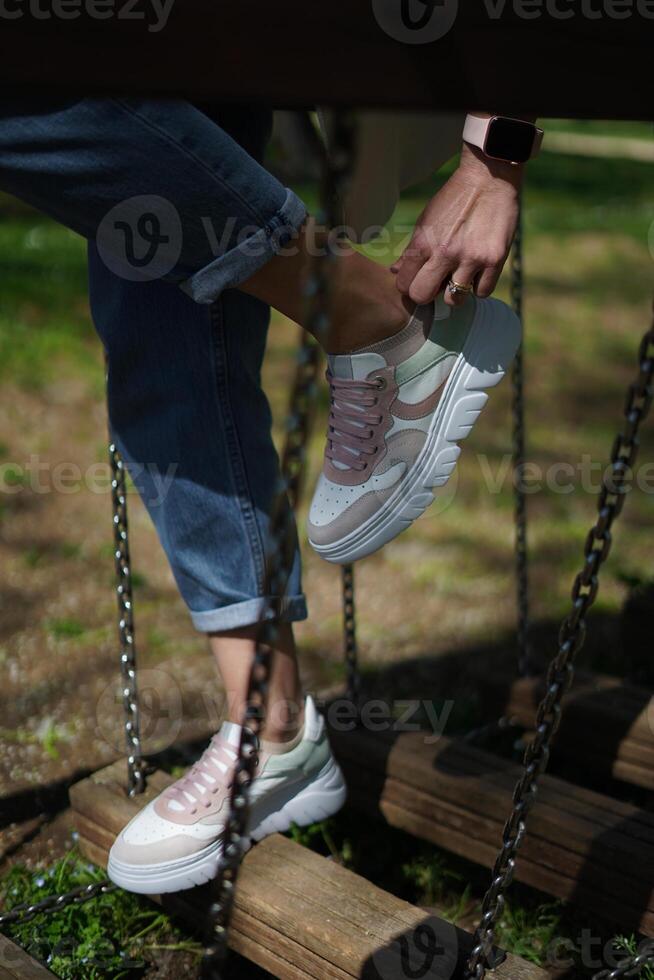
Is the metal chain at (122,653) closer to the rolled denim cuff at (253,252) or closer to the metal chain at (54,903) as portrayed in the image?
the metal chain at (54,903)

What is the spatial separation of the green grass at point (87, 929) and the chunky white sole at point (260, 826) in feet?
0.36

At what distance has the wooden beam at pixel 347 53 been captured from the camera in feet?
2.48

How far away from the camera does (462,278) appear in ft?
3.76

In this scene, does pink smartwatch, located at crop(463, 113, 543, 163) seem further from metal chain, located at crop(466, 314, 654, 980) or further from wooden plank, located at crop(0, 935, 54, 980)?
wooden plank, located at crop(0, 935, 54, 980)

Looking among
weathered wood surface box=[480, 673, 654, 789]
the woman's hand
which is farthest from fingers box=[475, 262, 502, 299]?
weathered wood surface box=[480, 673, 654, 789]

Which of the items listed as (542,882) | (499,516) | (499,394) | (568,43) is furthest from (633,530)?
(568,43)

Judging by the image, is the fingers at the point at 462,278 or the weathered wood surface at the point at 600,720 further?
the weathered wood surface at the point at 600,720

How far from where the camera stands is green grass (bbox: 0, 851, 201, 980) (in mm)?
1297

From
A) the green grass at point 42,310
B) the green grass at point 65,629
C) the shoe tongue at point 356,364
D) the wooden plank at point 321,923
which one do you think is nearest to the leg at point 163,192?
the shoe tongue at point 356,364

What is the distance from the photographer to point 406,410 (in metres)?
1.21

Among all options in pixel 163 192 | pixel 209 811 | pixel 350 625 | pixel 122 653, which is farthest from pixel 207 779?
pixel 163 192

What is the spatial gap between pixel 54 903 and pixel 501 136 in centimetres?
98

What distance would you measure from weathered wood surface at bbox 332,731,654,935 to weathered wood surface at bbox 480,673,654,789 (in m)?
0.15

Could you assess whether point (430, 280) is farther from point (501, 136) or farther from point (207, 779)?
point (207, 779)
